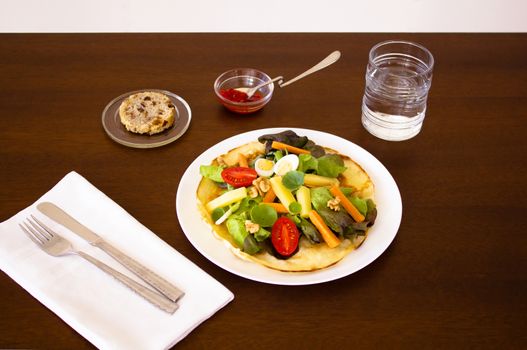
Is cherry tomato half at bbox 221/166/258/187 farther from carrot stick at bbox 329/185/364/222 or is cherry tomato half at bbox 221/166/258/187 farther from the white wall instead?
the white wall

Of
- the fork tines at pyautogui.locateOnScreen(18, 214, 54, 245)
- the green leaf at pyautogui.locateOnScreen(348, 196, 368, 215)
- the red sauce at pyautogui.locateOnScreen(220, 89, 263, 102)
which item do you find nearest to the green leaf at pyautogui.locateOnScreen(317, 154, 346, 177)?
the green leaf at pyautogui.locateOnScreen(348, 196, 368, 215)

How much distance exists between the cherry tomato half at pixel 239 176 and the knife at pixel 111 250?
299 mm

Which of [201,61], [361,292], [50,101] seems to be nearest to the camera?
[361,292]

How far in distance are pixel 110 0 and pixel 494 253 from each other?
3.20 metres

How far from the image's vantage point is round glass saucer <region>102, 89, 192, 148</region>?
5.38ft

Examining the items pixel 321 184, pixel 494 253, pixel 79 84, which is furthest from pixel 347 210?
pixel 79 84

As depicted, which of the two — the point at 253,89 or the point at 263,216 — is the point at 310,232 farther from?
the point at 253,89

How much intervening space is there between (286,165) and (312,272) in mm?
306

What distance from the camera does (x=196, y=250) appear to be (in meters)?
1.37

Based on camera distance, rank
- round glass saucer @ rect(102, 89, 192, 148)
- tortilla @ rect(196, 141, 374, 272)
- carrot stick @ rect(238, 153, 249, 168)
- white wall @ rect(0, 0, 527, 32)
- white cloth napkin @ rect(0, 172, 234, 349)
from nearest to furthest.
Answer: white cloth napkin @ rect(0, 172, 234, 349) < tortilla @ rect(196, 141, 374, 272) < carrot stick @ rect(238, 153, 249, 168) < round glass saucer @ rect(102, 89, 192, 148) < white wall @ rect(0, 0, 527, 32)

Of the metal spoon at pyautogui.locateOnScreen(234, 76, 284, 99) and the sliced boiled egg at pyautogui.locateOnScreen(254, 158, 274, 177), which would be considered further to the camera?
the metal spoon at pyautogui.locateOnScreen(234, 76, 284, 99)

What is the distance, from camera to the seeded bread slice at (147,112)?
5.44 feet

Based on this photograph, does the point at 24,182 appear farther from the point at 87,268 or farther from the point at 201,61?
the point at 201,61

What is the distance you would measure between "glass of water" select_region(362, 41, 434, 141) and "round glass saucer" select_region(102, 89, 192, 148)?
52 cm
